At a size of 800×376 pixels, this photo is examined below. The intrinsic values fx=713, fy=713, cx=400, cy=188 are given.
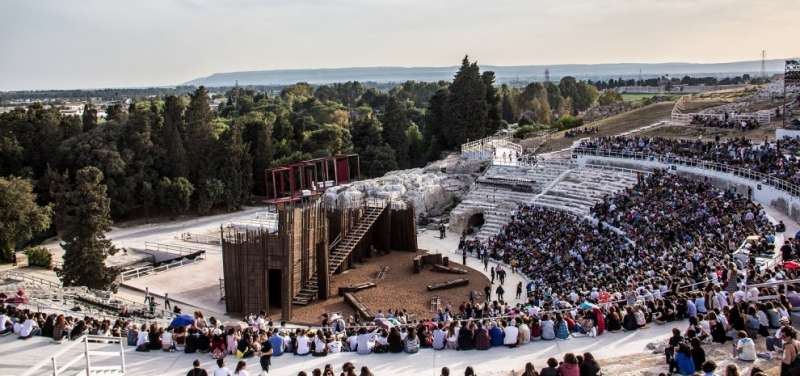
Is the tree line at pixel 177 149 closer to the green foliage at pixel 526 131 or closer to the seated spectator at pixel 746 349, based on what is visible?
A: the green foliage at pixel 526 131

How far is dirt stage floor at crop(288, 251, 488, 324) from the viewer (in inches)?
1240

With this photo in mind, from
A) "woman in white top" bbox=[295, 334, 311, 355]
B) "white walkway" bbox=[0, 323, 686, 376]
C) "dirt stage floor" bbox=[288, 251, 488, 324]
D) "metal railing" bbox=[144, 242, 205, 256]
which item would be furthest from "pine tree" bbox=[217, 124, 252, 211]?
"woman in white top" bbox=[295, 334, 311, 355]

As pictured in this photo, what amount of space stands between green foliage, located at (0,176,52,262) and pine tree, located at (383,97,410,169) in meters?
34.0

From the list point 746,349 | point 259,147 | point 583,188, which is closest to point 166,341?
point 746,349

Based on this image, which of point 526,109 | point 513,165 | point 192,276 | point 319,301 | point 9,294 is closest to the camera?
point 9,294

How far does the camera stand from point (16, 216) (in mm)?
44750

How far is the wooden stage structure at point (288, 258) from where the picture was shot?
30.8 m

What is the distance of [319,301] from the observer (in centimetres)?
3294

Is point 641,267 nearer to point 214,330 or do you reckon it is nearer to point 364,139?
point 214,330

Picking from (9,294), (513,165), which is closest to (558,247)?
(513,165)

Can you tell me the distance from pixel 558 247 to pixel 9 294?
78.3 ft

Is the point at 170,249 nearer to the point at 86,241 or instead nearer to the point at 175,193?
the point at 86,241

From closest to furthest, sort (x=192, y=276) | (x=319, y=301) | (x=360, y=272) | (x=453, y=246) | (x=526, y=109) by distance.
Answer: (x=319, y=301), (x=360, y=272), (x=192, y=276), (x=453, y=246), (x=526, y=109)

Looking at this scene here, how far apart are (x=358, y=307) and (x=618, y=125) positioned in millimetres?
41929
